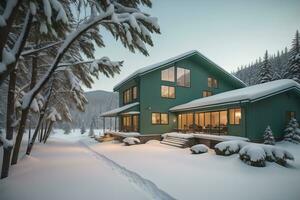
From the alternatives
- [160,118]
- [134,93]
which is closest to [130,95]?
[134,93]

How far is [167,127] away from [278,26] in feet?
56.1

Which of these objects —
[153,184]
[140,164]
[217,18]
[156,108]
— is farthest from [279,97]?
[153,184]

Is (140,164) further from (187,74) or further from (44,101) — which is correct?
(187,74)

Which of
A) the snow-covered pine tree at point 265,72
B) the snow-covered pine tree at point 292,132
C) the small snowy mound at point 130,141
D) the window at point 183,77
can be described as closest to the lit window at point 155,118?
the small snowy mound at point 130,141

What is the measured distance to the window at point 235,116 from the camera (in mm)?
16922

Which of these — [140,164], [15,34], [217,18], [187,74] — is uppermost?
[217,18]

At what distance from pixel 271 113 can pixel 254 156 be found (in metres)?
9.32

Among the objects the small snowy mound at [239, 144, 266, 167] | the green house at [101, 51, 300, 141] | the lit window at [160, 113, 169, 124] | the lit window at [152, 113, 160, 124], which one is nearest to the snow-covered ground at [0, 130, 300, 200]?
the small snowy mound at [239, 144, 266, 167]

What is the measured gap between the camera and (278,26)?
2392 centimetres

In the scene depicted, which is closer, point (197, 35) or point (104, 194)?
point (104, 194)

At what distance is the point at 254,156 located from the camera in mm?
9430

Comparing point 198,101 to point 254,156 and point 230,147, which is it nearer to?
point 230,147

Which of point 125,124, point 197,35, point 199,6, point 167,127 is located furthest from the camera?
point 197,35

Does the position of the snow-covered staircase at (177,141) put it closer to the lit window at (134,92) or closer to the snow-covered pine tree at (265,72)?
the lit window at (134,92)
